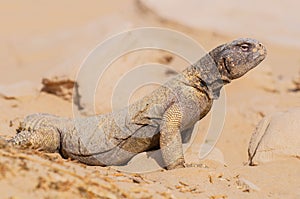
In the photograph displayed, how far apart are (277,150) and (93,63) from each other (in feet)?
14.1

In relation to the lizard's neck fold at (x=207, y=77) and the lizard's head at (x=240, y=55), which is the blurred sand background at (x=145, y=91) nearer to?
the lizard's neck fold at (x=207, y=77)

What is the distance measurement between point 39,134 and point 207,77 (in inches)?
90.9

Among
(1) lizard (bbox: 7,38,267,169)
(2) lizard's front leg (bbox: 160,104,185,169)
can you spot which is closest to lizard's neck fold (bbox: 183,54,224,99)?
(1) lizard (bbox: 7,38,267,169)

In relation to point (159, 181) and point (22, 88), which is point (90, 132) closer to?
point (159, 181)

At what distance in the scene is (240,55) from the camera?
6.66 metres

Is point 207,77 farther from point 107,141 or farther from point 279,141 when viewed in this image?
point 107,141

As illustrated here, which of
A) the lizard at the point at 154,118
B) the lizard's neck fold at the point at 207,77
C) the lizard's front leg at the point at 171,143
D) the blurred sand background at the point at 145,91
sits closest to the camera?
the blurred sand background at the point at 145,91

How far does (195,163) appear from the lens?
22.1 ft

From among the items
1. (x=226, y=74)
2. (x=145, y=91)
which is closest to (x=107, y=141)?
(x=226, y=74)

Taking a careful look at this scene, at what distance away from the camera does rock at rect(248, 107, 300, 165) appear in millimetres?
6707

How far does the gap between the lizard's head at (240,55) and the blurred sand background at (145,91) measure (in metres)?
1.26

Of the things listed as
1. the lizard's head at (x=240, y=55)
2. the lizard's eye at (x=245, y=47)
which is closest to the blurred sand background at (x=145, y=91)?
the lizard's head at (x=240, y=55)

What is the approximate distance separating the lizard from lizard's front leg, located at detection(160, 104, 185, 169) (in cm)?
1

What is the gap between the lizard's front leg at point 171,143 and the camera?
21.0 ft
